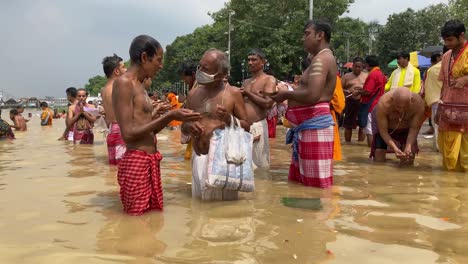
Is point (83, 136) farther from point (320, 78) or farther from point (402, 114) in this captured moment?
point (320, 78)

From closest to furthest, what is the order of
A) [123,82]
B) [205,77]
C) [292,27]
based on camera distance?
[123,82] → [205,77] → [292,27]

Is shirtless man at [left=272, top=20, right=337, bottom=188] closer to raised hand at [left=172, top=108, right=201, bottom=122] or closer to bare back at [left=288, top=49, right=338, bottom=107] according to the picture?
bare back at [left=288, top=49, right=338, bottom=107]

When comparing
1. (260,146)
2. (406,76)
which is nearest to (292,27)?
(406,76)

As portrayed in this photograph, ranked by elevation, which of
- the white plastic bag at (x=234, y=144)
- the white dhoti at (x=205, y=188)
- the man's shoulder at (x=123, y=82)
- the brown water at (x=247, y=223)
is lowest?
the brown water at (x=247, y=223)

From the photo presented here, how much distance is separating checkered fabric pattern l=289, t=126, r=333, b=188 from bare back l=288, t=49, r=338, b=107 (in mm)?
330

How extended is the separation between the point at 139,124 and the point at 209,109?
0.76 metres

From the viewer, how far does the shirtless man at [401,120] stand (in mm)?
6246

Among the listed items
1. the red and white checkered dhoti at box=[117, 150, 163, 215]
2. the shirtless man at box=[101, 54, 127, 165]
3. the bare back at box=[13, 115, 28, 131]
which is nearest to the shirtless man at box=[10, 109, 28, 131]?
the bare back at box=[13, 115, 28, 131]

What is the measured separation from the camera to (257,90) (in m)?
5.89

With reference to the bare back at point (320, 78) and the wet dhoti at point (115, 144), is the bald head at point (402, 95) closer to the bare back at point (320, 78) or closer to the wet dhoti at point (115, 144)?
the bare back at point (320, 78)

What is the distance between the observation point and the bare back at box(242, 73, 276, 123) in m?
5.63

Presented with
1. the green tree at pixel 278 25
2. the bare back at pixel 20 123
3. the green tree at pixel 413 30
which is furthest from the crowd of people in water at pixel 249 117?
the green tree at pixel 413 30

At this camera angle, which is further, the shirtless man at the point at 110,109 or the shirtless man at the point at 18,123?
the shirtless man at the point at 18,123

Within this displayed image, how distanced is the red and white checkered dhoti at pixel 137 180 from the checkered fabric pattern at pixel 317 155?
5.69ft
